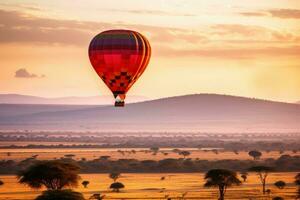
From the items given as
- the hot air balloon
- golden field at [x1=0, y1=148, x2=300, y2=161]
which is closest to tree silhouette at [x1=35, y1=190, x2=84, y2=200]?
the hot air balloon

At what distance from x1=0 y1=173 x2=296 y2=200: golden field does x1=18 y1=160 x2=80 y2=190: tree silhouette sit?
4.87m

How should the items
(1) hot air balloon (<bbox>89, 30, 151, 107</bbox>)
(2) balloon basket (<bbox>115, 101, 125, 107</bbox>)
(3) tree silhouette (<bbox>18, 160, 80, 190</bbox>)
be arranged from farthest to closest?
1. (3) tree silhouette (<bbox>18, 160, 80, 190</bbox>)
2. (1) hot air balloon (<bbox>89, 30, 151, 107</bbox>)
3. (2) balloon basket (<bbox>115, 101, 125, 107</bbox>)

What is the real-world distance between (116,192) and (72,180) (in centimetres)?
1084

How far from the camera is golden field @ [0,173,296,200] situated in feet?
244

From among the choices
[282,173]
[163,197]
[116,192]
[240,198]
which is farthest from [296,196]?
[282,173]

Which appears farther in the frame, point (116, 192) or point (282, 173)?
point (282, 173)

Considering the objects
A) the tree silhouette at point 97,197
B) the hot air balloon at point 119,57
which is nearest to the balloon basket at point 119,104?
the hot air balloon at point 119,57

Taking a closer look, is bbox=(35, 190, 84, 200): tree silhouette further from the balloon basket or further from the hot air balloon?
the hot air balloon

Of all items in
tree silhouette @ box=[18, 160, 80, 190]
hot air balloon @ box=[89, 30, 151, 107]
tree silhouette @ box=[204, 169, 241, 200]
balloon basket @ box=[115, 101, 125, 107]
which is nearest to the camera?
balloon basket @ box=[115, 101, 125, 107]

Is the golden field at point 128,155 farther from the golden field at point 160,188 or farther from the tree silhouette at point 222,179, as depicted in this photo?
the tree silhouette at point 222,179

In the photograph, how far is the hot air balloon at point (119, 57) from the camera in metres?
64.4

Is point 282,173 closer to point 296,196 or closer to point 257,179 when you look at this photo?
point 257,179

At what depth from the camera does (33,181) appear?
6675cm

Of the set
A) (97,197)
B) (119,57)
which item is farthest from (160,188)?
(119,57)
